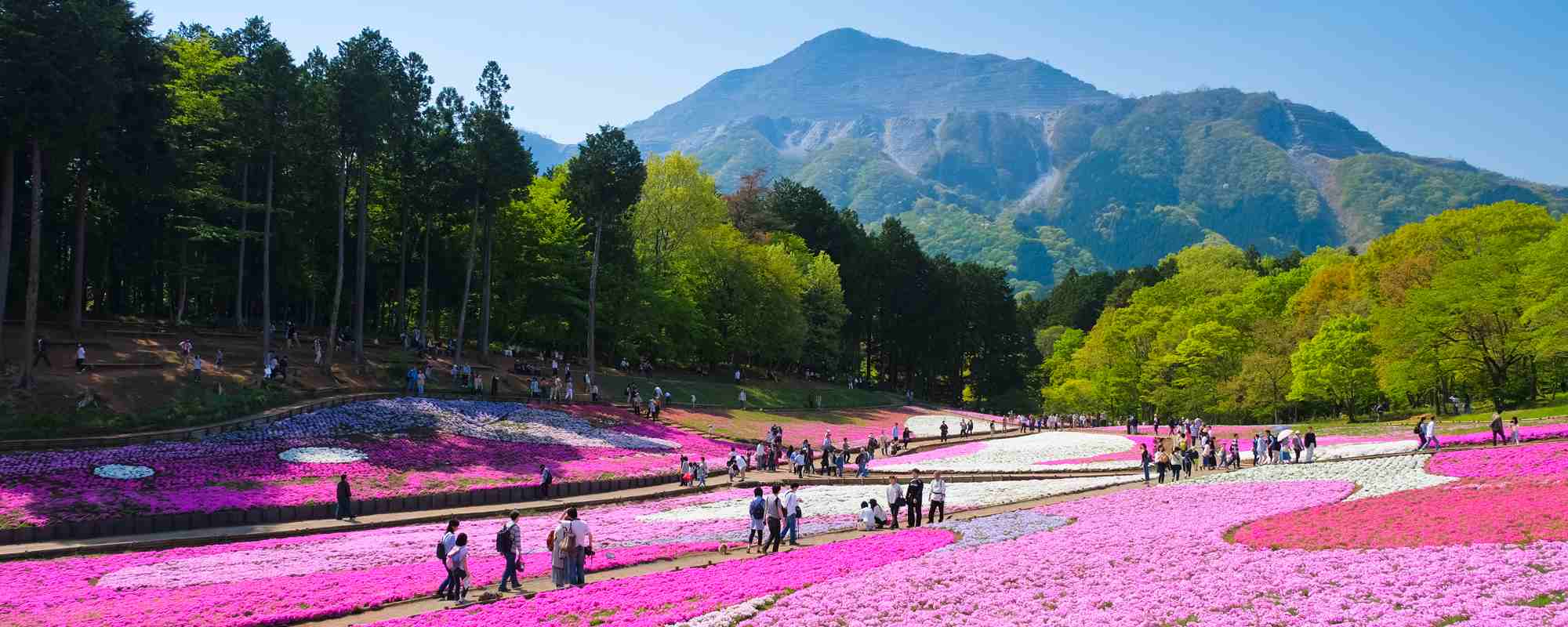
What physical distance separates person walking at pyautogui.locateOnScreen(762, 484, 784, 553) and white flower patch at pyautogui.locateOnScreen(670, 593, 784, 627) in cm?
582

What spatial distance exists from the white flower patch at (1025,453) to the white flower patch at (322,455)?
74.5ft

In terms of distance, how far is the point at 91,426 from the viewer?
3875 cm

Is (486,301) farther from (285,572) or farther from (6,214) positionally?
(285,572)

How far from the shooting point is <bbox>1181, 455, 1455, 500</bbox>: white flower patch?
32125 millimetres

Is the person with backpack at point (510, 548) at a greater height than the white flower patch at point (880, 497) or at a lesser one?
greater

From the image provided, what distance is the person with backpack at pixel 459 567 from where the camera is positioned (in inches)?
841

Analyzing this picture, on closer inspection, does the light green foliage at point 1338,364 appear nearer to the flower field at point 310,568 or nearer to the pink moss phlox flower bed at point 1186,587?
the flower field at point 310,568

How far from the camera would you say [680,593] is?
21.0m

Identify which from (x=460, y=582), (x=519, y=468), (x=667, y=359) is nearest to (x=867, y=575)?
(x=460, y=582)

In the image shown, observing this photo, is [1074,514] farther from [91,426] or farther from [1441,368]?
[1441,368]

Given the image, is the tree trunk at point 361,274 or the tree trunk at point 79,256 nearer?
the tree trunk at point 79,256

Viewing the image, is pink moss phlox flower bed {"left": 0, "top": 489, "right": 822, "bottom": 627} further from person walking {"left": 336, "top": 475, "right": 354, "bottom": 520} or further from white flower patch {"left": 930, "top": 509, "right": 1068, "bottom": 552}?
white flower patch {"left": 930, "top": 509, "right": 1068, "bottom": 552}

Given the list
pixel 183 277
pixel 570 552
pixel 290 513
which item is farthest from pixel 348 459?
pixel 183 277

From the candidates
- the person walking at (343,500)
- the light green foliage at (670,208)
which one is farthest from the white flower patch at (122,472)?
the light green foliage at (670,208)
